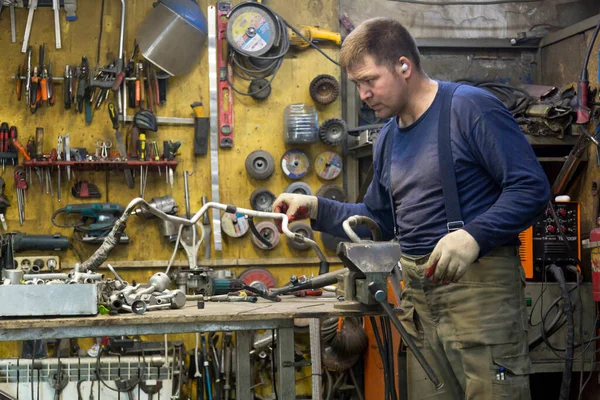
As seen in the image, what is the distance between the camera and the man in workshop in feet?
6.21

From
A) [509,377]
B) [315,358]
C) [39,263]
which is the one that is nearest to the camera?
[509,377]

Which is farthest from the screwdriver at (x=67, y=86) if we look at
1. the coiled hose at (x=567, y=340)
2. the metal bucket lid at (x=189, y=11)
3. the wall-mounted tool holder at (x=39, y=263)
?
the coiled hose at (x=567, y=340)

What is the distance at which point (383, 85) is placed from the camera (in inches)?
84.4

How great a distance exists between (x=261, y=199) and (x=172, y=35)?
1.04 meters

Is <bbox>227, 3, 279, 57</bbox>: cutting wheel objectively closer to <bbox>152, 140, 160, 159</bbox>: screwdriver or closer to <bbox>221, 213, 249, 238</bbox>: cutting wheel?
<bbox>152, 140, 160, 159</bbox>: screwdriver

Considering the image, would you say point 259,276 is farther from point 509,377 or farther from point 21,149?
point 509,377

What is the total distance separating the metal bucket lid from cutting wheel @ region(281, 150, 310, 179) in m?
0.85

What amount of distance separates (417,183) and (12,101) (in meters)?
2.98

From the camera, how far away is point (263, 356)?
4.26 meters

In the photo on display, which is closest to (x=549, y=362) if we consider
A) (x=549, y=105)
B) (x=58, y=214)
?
(x=549, y=105)

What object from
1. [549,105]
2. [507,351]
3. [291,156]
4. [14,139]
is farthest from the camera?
[291,156]

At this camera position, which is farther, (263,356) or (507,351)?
(263,356)

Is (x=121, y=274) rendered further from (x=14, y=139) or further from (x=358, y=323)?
(x=358, y=323)

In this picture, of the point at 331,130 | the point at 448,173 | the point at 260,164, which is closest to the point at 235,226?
the point at 260,164
